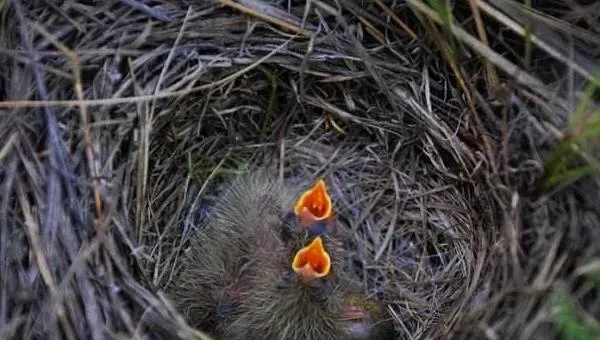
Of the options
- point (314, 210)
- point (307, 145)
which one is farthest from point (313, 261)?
point (307, 145)

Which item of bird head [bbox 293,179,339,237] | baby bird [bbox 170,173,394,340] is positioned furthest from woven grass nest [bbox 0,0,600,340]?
bird head [bbox 293,179,339,237]

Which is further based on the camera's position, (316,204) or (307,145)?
(307,145)

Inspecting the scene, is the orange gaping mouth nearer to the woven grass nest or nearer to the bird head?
the bird head

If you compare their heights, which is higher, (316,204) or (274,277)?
A: (316,204)

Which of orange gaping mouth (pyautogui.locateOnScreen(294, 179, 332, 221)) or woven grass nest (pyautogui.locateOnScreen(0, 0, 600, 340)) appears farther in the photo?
orange gaping mouth (pyautogui.locateOnScreen(294, 179, 332, 221))

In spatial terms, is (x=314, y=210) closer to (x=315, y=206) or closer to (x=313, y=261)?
(x=315, y=206)

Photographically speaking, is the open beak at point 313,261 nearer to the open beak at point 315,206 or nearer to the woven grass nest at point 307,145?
the open beak at point 315,206

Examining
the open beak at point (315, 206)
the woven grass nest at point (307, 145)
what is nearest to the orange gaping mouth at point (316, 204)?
the open beak at point (315, 206)

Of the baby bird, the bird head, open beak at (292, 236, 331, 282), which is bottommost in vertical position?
the baby bird

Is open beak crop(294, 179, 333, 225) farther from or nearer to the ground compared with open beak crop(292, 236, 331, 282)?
farther from the ground
